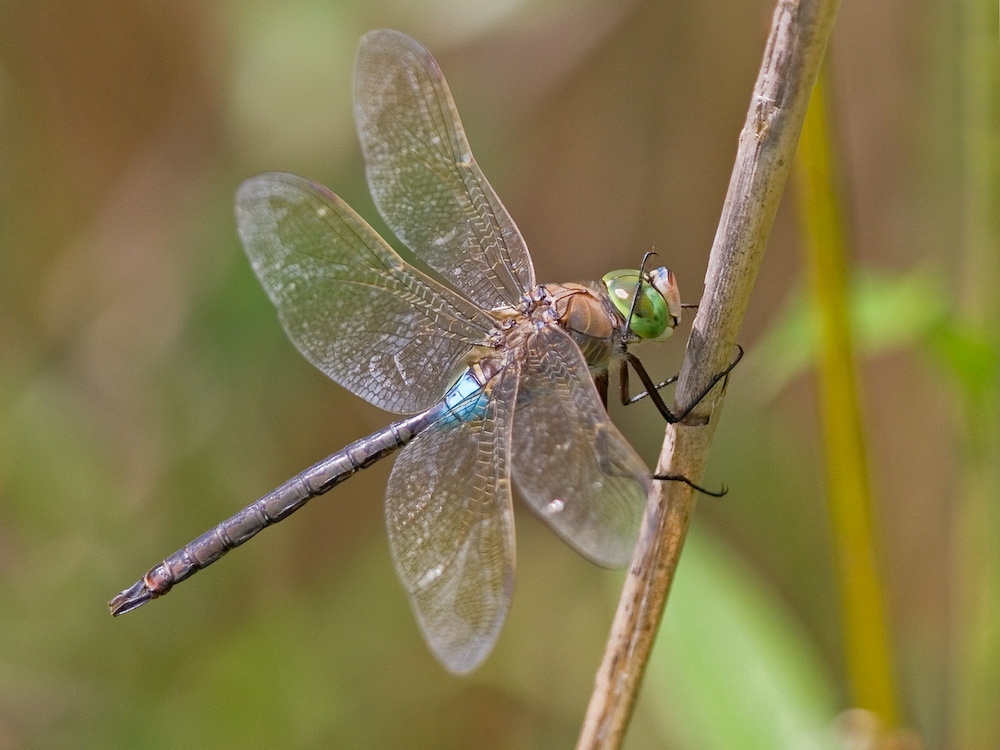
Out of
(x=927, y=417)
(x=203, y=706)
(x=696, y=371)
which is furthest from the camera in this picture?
(x=927, y=417)

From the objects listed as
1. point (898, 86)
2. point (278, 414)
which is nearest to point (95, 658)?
point (278, 414)

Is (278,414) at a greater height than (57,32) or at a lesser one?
lesser

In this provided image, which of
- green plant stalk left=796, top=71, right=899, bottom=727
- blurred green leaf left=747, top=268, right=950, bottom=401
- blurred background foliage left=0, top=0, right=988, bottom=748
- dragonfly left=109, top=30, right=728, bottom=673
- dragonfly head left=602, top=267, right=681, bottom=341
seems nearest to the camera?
green plant stalk left=796, top=71, right=899, bottom=727

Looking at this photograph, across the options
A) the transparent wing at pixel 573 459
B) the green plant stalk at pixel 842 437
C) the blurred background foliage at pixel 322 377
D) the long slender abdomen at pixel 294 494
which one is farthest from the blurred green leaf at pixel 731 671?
the long slender abdomen at pixel 294 494

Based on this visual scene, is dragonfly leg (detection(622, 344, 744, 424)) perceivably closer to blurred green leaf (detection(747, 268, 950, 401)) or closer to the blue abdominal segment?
blurred green leaf (detection(747, 268, 950, 401))

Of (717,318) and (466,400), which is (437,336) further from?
(717,318)

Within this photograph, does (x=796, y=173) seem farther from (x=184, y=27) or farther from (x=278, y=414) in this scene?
(x=184, y=27)

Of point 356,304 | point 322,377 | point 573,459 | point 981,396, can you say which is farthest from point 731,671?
point 322,377

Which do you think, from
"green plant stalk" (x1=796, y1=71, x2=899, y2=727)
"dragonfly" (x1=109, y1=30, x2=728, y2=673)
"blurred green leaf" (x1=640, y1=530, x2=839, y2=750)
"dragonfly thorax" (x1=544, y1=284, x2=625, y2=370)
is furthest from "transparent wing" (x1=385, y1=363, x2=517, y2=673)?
"green plant stalk" (x1=796, y1=71, x2=899, y2=727)
